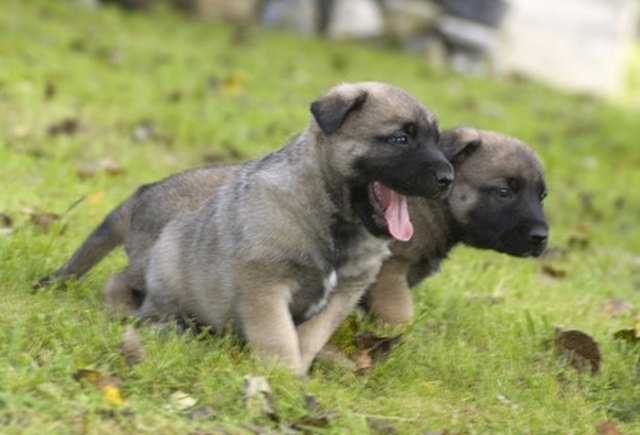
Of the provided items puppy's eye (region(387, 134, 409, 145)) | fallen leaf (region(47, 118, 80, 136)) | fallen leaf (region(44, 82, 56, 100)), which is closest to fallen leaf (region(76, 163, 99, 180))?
fallen leaf (region(47, 118, 80, 136))

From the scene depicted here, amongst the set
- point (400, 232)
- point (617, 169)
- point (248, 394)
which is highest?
point (400, 232)

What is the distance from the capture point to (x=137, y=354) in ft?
14.3

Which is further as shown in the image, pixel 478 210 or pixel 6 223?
pixel 6 223

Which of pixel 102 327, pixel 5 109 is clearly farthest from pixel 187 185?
pixel 5 109

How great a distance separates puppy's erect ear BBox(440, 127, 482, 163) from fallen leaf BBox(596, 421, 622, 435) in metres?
1.52

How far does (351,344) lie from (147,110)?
14.6 feet

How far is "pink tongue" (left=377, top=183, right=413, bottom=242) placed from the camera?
15.1 feet

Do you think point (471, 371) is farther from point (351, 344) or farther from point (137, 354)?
point (137, 354)

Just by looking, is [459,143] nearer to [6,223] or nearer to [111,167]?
[6,223]

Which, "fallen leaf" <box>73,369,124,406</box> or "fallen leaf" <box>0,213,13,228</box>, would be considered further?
"fallen leaf" <box>0,213,13,228</box>

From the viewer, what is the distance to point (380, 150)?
456 centimetres

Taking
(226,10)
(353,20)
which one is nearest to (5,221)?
(226,10)

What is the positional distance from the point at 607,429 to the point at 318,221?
1247mm

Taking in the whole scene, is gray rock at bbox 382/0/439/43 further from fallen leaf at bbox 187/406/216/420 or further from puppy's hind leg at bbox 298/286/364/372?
fallen leaf at bbox 187/406/216/420
